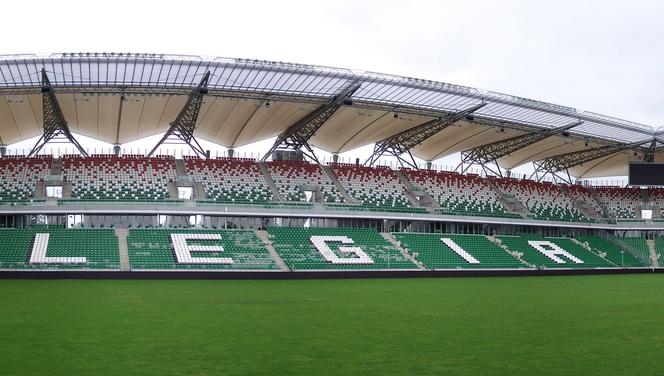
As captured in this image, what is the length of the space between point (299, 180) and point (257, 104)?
849cm

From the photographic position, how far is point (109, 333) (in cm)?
1532

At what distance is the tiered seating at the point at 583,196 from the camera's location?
69375mm

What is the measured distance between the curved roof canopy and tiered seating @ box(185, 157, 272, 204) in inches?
104

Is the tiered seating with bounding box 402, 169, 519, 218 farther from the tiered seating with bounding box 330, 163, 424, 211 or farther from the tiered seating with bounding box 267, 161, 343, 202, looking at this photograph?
the tiered seating with bounding box 267, 161, 343, 202

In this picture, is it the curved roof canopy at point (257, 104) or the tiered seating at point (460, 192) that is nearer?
the curved roof canopy at point (257, 104)

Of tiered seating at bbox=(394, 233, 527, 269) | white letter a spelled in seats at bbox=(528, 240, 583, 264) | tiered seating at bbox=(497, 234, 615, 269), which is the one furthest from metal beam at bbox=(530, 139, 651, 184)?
tiered seating at bbox=(394, 233, 527, 269)

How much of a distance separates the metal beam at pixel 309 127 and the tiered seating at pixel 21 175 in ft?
55.9

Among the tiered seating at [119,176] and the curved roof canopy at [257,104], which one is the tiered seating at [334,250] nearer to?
the curved roof canopy at [257,104]

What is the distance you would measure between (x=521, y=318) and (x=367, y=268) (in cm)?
2725

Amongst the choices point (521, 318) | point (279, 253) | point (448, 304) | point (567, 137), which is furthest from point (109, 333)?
point (567, 137)

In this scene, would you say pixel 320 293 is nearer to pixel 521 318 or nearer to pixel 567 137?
pixel 521 318

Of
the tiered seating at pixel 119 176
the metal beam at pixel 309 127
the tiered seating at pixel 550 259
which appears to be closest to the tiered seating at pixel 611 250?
the tiered seating at pixel 550 259

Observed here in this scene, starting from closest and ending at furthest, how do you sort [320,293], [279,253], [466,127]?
1. [320,293]
2. [279,253]
3. [466,127]

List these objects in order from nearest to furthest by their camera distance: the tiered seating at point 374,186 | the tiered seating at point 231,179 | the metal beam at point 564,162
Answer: the tiered seating at point 231,179 < the tiered seating at point 374,186 < the metal beam at point 564,162
